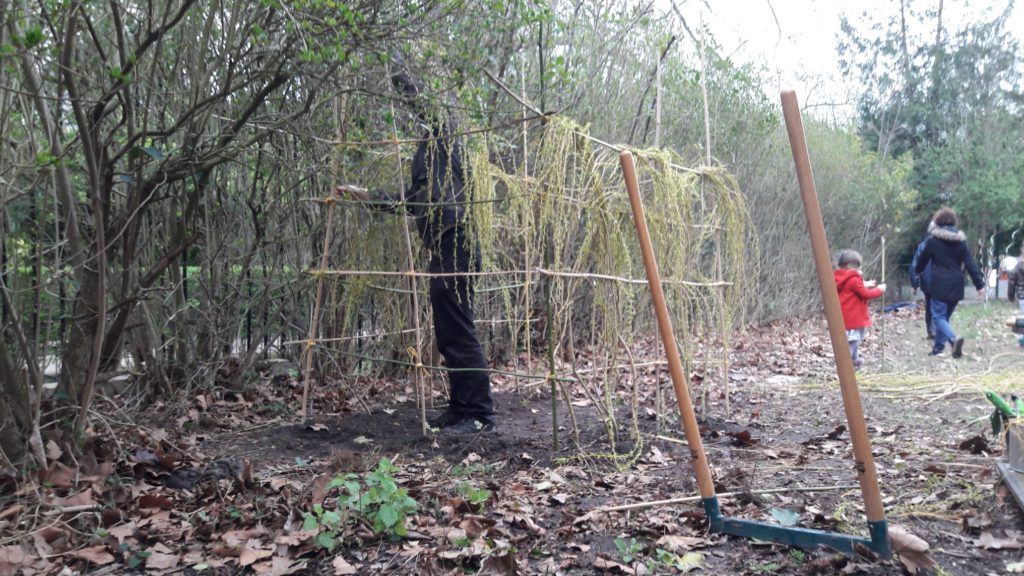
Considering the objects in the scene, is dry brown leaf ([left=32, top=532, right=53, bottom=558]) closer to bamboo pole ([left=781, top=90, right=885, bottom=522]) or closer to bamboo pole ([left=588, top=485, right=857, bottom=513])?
bamboo pole ([left=588, top=485, right=857, bottom=513])

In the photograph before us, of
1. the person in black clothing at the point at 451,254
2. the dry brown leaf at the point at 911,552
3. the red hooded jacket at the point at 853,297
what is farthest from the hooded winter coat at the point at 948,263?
the dry brown leaf at the point at 911,552

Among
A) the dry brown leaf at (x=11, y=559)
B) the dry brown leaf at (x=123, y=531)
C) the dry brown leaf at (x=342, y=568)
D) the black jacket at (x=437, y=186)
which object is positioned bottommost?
the dry brown leaf at (x=342, y=568)

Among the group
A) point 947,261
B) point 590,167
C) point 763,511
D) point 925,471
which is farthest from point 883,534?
point 947,261

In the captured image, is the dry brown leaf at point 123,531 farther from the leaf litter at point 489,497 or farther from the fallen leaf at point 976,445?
the fallen leaf at point 976,445

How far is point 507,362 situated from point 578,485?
13.1 feet

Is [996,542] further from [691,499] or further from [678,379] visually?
[678,379]

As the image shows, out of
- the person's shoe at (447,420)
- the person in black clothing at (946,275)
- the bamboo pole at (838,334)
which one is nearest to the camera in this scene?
the bamboo pole at (838,334)

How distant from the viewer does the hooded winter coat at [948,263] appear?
854cm

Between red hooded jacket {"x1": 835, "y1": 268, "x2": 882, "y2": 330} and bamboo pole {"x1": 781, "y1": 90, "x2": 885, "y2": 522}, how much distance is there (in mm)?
5404

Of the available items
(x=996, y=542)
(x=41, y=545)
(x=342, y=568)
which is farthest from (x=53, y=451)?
(x=996, y=542)

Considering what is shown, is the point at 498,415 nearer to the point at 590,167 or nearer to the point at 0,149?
the point at 590,167

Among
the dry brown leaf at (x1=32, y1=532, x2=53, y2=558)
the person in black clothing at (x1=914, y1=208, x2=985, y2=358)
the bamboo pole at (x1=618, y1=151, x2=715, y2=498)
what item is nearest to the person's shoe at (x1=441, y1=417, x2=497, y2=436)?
the bamboo pole at (x1=618, y1=151, x2=715, y2=498)

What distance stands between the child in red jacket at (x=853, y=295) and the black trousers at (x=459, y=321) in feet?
14.7

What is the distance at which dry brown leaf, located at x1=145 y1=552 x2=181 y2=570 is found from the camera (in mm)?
2635
